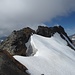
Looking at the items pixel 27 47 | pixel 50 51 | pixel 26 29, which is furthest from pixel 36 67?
pixel 26 29

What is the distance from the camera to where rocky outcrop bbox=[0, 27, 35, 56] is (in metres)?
51.0

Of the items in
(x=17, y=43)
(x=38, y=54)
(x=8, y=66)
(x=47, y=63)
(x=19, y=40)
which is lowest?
(x=8, y=66)

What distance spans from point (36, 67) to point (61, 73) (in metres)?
5.35

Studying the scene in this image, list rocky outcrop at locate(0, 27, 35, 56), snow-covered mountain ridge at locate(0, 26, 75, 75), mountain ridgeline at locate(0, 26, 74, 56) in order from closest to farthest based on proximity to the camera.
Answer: snow-covered mountain ridge at locate(0, 26, 75, 75) → rocky outcrop at locate(0, 27, 35, 56) → mountain ridgeline at locate(0, 26, 74, 56)

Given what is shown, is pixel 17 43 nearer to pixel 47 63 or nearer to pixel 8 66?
pixel 47 63

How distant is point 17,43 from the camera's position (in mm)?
54031

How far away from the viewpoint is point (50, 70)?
3447 cm

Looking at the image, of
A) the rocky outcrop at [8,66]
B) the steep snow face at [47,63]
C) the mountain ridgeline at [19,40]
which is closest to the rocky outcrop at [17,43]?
the mountain ridgeline at [19,40]

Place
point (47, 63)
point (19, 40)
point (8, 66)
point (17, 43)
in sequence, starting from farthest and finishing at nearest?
point (19, 40)
point (17, 43)
point (47, 63)
point (8, 66)

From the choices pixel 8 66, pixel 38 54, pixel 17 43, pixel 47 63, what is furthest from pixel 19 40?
pixel 8 66

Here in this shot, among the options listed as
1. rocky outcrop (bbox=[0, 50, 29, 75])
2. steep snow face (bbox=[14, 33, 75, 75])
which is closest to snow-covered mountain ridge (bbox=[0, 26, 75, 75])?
steep snow face (bbox=[14, 33, 75, 75])

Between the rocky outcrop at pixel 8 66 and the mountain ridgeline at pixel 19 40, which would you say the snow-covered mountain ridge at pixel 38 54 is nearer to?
the mountain ridgeline at pixel 19 40

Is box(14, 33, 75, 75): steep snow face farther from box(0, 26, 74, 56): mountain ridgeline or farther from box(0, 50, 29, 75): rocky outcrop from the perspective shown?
box(0, 26, 74, 56): mountain ridgeline

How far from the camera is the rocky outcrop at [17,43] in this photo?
51.0 meters
